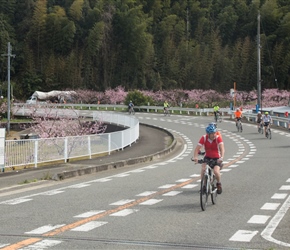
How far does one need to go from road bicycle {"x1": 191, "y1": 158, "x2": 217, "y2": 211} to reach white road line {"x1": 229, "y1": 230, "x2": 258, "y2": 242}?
6.21 ft

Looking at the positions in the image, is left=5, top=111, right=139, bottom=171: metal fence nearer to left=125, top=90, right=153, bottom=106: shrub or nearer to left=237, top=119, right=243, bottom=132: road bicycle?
left=237, top=119, right=243, bottom=132: road bicycle

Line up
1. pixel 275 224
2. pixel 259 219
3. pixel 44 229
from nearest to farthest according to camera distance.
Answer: pixel 44 229 → pixel 275 224 → pixel 259 219

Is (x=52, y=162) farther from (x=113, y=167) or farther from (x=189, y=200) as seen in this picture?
(x=189, y=200)

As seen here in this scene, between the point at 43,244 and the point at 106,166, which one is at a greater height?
the point at 43,244

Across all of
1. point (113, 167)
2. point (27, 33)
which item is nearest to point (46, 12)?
point (27, 33)

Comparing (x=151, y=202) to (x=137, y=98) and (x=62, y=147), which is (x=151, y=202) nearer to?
(x=62, y=147)

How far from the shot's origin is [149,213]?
9.53 metres

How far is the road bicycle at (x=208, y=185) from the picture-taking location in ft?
32.2

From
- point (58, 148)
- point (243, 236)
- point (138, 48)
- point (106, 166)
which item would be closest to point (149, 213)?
point (243, 236)

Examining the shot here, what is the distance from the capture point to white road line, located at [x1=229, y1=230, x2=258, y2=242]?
736cm

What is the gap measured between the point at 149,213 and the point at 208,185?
1342mm

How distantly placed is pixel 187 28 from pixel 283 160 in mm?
99228

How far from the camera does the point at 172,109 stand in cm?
5966

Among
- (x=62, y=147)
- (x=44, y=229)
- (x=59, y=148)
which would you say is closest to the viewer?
(x=44, y=229)
